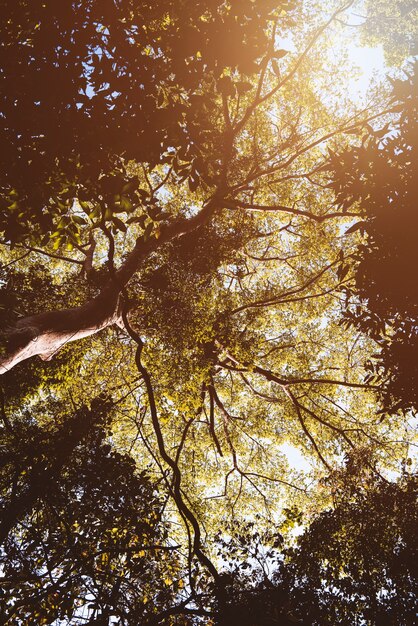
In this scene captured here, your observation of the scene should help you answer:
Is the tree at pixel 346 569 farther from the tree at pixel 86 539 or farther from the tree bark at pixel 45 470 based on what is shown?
the tree bark at pixel 45 470

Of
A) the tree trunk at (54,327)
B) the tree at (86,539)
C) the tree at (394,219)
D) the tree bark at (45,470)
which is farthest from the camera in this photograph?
the tree trunk at (54,327)

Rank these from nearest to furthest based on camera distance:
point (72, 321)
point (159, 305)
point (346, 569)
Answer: point (346, 569), point (72, 321), point (159, 305)

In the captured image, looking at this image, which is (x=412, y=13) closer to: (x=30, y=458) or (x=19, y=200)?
(x=19, y=200)

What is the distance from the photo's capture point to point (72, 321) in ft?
25.2

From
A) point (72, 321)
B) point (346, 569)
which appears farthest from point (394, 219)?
point (72, 321)

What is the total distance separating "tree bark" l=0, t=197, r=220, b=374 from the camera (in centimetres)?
602

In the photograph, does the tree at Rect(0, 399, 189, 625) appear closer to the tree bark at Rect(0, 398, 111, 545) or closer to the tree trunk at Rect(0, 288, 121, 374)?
the tree bark at Rect(0, 398, 111, 545)

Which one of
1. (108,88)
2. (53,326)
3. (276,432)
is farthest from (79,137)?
(276,432)

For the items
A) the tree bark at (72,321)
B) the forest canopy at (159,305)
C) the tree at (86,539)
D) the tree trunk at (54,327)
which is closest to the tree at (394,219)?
the forest canopy at (159,305)

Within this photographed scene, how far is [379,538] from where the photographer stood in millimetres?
5742

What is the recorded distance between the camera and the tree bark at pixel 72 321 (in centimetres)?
602

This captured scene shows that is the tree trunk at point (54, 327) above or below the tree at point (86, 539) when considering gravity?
above

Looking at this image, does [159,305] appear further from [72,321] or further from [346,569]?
[346,569]

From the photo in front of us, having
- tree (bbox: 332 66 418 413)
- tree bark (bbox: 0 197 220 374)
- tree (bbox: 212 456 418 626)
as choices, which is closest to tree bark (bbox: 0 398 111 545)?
tree bark (bbox: 0 197 220 374)
